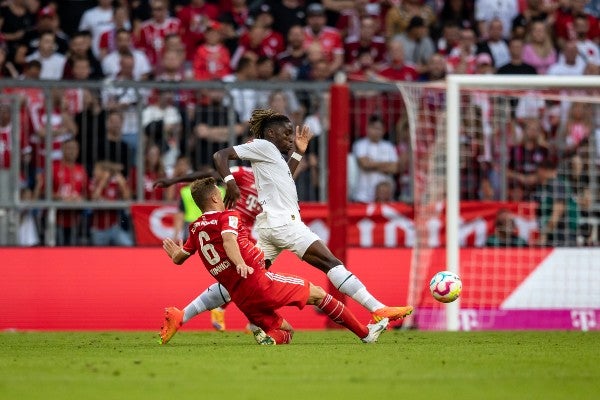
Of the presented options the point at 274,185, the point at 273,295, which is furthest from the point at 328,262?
the point at 273,295

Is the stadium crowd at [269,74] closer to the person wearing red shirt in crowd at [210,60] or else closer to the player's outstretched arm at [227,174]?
the person wearing red shirt in crowd at [210,60]

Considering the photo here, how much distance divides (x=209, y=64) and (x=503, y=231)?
509 centimetres

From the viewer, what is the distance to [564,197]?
1730cm

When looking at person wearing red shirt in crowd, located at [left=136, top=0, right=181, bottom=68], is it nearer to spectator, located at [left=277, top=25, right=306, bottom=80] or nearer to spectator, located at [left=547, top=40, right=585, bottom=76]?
spectator, located at [left=277, top=25, right=306, bottom=80]

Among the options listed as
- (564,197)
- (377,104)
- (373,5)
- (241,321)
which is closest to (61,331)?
(241,321)

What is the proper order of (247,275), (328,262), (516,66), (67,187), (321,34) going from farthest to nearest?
(321,34)
(516,66)
(67,187)
(328,262)
(247,275)

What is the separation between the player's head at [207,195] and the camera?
1125cm

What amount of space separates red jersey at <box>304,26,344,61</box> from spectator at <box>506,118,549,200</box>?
11.6ft

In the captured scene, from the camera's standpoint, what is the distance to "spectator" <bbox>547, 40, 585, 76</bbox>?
2014 centimetres

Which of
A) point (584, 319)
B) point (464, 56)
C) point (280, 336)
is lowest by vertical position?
point (584, 319)

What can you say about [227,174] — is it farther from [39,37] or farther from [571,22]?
[571,22]

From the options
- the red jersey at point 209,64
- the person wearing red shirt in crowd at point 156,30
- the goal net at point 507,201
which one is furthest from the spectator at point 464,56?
the person wearing red shirt in crowd at point 156,30

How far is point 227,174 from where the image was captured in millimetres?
11680

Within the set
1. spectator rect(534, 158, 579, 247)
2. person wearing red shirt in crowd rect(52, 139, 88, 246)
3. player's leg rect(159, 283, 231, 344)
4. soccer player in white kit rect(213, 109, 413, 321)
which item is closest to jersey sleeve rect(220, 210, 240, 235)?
soccer player in white kit rect(213, 109, 413, 321)
